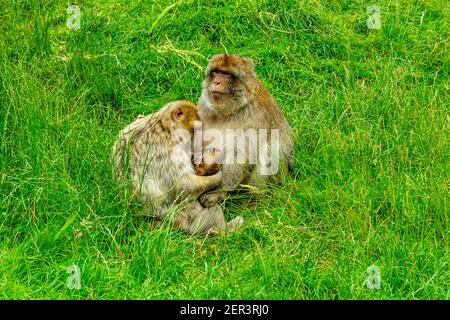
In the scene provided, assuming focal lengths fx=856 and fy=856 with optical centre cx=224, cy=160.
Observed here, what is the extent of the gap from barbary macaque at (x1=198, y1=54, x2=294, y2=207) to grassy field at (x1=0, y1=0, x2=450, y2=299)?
0.23 m

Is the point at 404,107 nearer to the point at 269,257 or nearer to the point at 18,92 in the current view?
the point at 269,257

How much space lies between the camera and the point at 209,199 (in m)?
6.46

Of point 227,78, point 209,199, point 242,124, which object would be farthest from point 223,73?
point 209,199

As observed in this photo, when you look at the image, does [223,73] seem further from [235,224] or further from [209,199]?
[235,224]

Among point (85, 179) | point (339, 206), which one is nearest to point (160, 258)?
point (85, 179)

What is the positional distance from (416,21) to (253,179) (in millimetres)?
3247

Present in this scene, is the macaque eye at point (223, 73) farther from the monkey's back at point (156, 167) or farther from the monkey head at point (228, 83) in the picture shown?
the monkey's back at point (156, 167)

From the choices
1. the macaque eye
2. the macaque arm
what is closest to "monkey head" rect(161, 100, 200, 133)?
the macaque arm

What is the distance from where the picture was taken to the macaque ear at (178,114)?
6262 mm

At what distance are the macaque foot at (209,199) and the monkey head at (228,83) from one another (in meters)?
0.83

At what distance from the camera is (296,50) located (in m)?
8.65

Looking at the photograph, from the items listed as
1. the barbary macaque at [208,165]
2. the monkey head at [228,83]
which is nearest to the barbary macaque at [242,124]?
the monkey head at [228,83]

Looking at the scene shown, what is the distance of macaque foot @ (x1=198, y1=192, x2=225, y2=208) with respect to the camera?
251 inches

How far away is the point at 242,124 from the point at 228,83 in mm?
365
